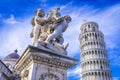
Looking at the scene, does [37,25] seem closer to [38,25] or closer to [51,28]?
[38,25]

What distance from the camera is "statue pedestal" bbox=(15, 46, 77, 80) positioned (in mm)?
3447

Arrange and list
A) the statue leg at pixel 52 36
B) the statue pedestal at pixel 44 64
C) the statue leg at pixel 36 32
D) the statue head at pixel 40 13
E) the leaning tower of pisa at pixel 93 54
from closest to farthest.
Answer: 1. the statue pedestal at pixel 44 64
2. the statue leg at pixel 52 36
3. the statue leg at pixel 36 32
4. the statue head at pixel 40 13
5. the leaning tower of pisa at pixel 93 54

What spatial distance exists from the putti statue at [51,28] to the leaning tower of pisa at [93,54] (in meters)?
49.8

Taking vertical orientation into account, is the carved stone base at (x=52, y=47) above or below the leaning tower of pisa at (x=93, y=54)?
below

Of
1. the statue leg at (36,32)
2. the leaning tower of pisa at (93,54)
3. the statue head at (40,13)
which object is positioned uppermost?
the leaning tower of pisa at (93,54)

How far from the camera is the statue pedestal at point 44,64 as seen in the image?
345 centimetres

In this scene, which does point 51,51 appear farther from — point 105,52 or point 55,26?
point 105,52

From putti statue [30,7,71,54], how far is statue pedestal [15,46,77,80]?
1.04 feet

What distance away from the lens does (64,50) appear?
4.05 m

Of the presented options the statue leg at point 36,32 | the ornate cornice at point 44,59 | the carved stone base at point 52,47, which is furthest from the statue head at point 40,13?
the ornate cornice at point 44,59

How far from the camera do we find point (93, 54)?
56219 millimetres

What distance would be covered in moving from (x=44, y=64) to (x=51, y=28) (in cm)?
104

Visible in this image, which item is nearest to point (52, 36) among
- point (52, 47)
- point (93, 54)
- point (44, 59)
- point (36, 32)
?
point (52, 47)

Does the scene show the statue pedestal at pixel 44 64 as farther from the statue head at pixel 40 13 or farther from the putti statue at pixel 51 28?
the statue head at pixel 40 13
